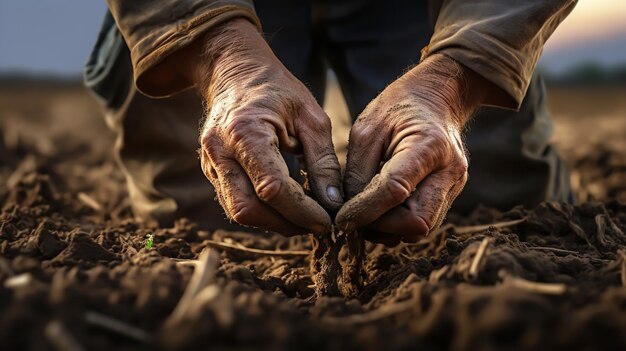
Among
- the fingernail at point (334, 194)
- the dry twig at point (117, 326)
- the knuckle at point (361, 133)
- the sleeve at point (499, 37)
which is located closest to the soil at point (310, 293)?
the dry twig at point (117, 326)

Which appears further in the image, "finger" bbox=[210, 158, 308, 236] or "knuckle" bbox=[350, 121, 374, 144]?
"knuckle" bbox=[350, 121, 374, 144]

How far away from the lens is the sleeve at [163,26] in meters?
1.92

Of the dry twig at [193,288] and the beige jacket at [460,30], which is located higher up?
the beige jacket at [460,30]

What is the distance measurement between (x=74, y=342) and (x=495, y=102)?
1.44 meters

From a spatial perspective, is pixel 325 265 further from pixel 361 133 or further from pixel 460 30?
pixel 460 30

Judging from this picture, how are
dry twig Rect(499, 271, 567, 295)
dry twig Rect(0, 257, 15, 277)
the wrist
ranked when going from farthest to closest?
the wrist → dry twig Rect(0, 257, 15, 277) → dry twig Rect(499, 271, 567, 295)

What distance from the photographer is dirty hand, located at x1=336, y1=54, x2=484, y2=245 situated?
155 centimetres

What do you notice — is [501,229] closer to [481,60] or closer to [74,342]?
[481,60]

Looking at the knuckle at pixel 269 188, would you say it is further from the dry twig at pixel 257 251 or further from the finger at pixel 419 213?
the dry twig at pixel 257 251

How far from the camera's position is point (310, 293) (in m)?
1.77

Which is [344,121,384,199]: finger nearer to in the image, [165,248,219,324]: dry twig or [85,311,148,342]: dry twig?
[165,248,219,324]: dry twig

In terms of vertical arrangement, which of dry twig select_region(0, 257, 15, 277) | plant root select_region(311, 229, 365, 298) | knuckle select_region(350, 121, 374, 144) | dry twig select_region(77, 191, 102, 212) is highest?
knuckle select_region(350, 121, 374, 144)

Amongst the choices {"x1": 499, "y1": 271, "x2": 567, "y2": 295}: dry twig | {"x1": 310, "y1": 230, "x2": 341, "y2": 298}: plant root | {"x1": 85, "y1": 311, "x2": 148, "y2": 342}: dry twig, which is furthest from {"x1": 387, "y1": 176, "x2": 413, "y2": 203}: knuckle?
{"x1": 85, "y1": 311, "x2": 148, "y2": 342}: dry twig


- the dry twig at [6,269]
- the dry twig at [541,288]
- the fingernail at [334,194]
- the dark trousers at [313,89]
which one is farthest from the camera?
the dark trousers at [313,89]
